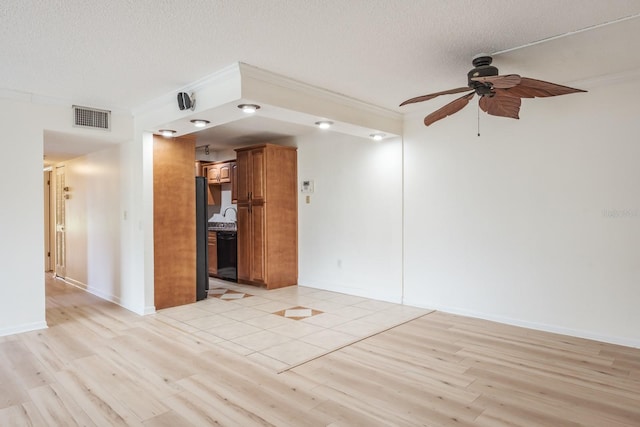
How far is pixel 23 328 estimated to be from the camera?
13.2 feet

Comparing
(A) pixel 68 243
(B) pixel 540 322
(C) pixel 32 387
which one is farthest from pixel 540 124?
(A) pixel 68 243

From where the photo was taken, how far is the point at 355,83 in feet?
12.2

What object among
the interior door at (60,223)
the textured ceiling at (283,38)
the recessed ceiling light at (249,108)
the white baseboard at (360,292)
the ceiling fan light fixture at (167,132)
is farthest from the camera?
the interior door at (60,223)

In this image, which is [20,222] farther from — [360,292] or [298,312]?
[360,292]

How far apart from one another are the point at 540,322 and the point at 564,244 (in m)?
0.82

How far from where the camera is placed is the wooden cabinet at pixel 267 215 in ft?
20.1

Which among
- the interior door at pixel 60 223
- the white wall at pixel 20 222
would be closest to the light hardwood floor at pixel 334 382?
the white wall at pixel 20 222

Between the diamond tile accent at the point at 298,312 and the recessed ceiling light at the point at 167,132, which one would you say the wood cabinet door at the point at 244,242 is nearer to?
the diamond tile accent at the point at 298,312

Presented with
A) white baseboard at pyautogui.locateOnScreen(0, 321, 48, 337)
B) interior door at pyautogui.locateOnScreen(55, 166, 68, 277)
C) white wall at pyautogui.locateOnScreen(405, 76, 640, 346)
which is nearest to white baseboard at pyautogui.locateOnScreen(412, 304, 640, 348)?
white wall at pyautogui.locateOnScreen(405, 76, 640, 346)

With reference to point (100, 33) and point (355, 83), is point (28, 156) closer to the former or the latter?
point (100, 33)

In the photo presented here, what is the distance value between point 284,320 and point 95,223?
3.29m

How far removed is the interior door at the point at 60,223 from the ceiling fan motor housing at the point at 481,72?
262 inches

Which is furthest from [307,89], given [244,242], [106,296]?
[106,296]

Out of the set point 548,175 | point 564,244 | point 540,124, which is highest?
point 540,124
